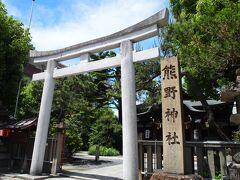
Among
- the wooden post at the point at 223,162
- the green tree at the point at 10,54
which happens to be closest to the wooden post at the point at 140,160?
the wooden post at the point at 223,162

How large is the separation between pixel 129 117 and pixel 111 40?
11.6 ft

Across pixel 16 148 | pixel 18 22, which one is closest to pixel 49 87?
pixel 16 148

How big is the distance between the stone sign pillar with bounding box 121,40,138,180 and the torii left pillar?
421cm

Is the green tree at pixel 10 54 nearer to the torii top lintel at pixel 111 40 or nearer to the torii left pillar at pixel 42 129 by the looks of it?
the torii top lintel at pixel 111 40

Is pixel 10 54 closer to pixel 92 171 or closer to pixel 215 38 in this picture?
pixel 92 171

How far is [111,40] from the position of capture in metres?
10.4

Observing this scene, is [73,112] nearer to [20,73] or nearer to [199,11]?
[20,73]

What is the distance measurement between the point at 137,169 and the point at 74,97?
924 centimetres

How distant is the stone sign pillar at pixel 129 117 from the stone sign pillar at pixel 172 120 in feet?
7.87

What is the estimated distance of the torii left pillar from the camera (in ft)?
35.9

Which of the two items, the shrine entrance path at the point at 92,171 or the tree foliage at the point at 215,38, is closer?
the tree foliage at the point at 215,38

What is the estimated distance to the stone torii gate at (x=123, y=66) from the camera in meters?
8.67

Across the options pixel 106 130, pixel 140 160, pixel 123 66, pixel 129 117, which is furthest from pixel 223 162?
pixel 106 130

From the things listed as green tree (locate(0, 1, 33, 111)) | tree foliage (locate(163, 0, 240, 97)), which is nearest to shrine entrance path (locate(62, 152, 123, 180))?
green tree (locate(0, 1, 33, 111))
